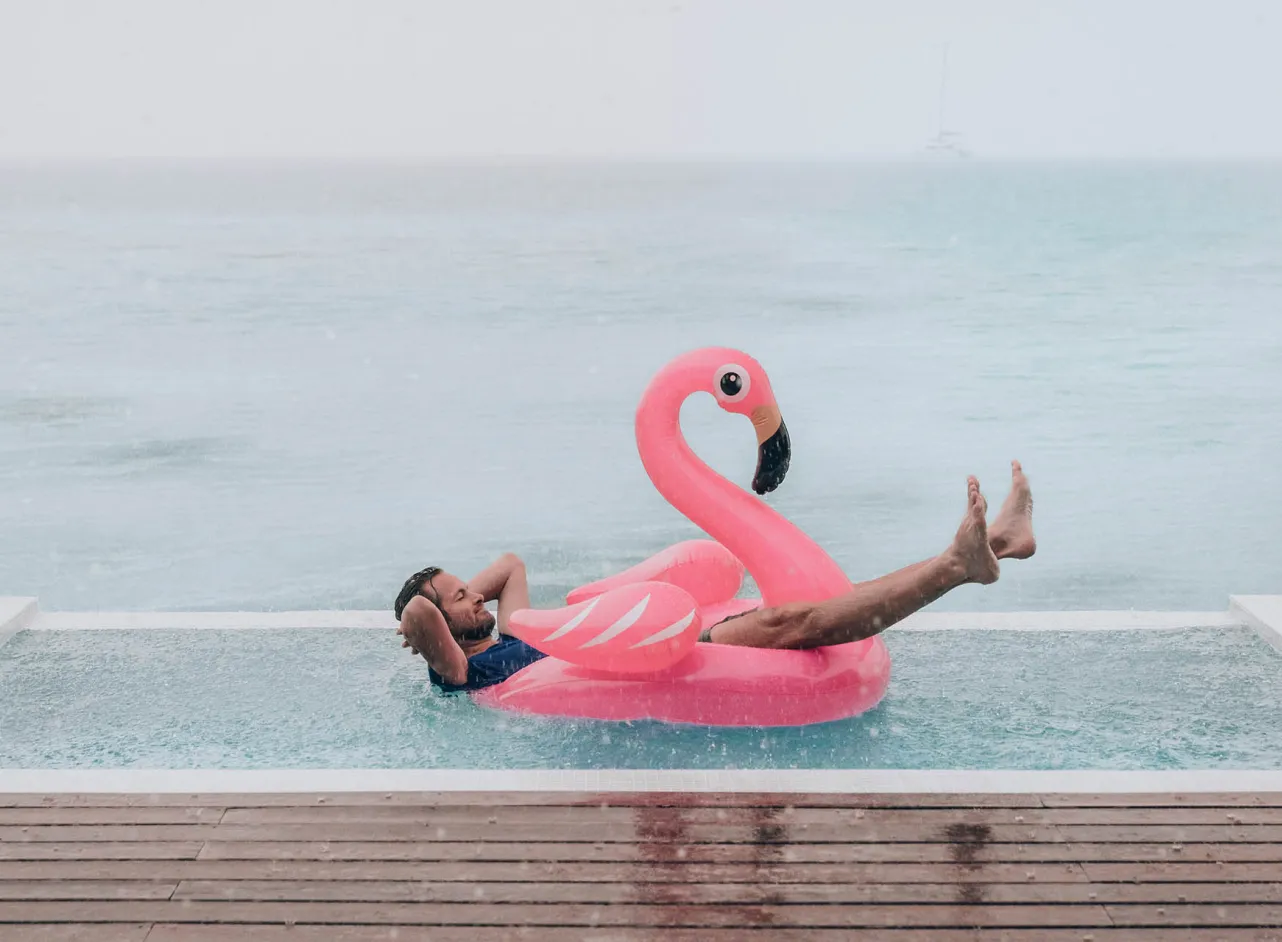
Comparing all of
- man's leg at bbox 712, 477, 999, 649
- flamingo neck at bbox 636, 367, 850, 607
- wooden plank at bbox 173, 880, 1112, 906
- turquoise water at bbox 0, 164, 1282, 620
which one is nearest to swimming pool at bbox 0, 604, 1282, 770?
man's leg at bbox 712, 477, 999, 649

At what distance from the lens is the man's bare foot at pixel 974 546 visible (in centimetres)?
303

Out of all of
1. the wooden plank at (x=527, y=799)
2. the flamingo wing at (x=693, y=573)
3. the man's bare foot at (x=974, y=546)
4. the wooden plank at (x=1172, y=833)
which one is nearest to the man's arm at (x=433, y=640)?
the flamingo wing at (x=693, y=573)

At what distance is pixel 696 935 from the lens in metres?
2.32

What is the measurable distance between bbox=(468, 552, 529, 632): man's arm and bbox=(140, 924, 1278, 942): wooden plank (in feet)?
4.66

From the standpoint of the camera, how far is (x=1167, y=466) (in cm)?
1038

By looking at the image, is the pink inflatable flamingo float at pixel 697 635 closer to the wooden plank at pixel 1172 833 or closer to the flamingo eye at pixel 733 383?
the flamingo eye at pixel 733 383

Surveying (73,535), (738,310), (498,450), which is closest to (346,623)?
(73,535)

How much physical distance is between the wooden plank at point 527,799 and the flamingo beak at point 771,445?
0.93 metres

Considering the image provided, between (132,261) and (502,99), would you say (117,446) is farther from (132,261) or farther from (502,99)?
(502,99)

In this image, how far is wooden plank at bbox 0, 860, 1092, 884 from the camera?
2492 millimetres

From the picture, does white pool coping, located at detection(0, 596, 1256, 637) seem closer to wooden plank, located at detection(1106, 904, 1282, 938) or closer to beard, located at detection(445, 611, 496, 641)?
beard, located at detection(445, 611, 496, 641)

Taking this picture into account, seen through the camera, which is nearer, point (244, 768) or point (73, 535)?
point (244, 768)

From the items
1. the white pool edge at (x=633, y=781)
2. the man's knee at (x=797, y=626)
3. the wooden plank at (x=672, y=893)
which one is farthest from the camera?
the man's knee at (x=797, y=626)

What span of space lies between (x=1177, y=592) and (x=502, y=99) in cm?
5329
